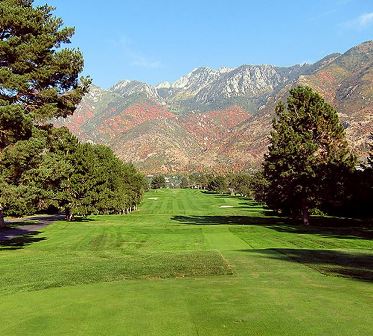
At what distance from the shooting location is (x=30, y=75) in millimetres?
25672

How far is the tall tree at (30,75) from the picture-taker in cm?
2414

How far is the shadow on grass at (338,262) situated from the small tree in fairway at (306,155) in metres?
24.8

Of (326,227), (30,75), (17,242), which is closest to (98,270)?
(30,75)

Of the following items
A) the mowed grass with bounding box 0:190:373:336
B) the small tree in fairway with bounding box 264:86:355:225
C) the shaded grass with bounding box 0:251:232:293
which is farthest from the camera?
the small tree in fairway with bounding box 264:86:355:225

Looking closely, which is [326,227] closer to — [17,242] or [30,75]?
[17,242]

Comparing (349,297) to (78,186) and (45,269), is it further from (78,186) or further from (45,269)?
(78,186)

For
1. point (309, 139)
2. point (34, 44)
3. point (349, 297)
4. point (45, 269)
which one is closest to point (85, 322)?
point (349, 297)

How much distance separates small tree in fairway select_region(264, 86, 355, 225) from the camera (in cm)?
4638

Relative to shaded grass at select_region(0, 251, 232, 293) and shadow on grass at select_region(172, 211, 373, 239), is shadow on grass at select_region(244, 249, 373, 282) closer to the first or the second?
shaded grass at select_region(0, 251, 232, 293)

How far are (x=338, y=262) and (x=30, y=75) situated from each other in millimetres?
20266

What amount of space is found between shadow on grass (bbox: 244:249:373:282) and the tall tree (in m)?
15.6

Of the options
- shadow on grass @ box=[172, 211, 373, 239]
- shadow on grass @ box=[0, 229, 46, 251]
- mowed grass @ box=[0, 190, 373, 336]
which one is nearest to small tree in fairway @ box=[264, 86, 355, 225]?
shadow on grass @ box=[172, 211, 373, 239]

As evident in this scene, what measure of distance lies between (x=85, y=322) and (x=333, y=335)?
509 cm

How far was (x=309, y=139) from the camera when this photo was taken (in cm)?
4838
